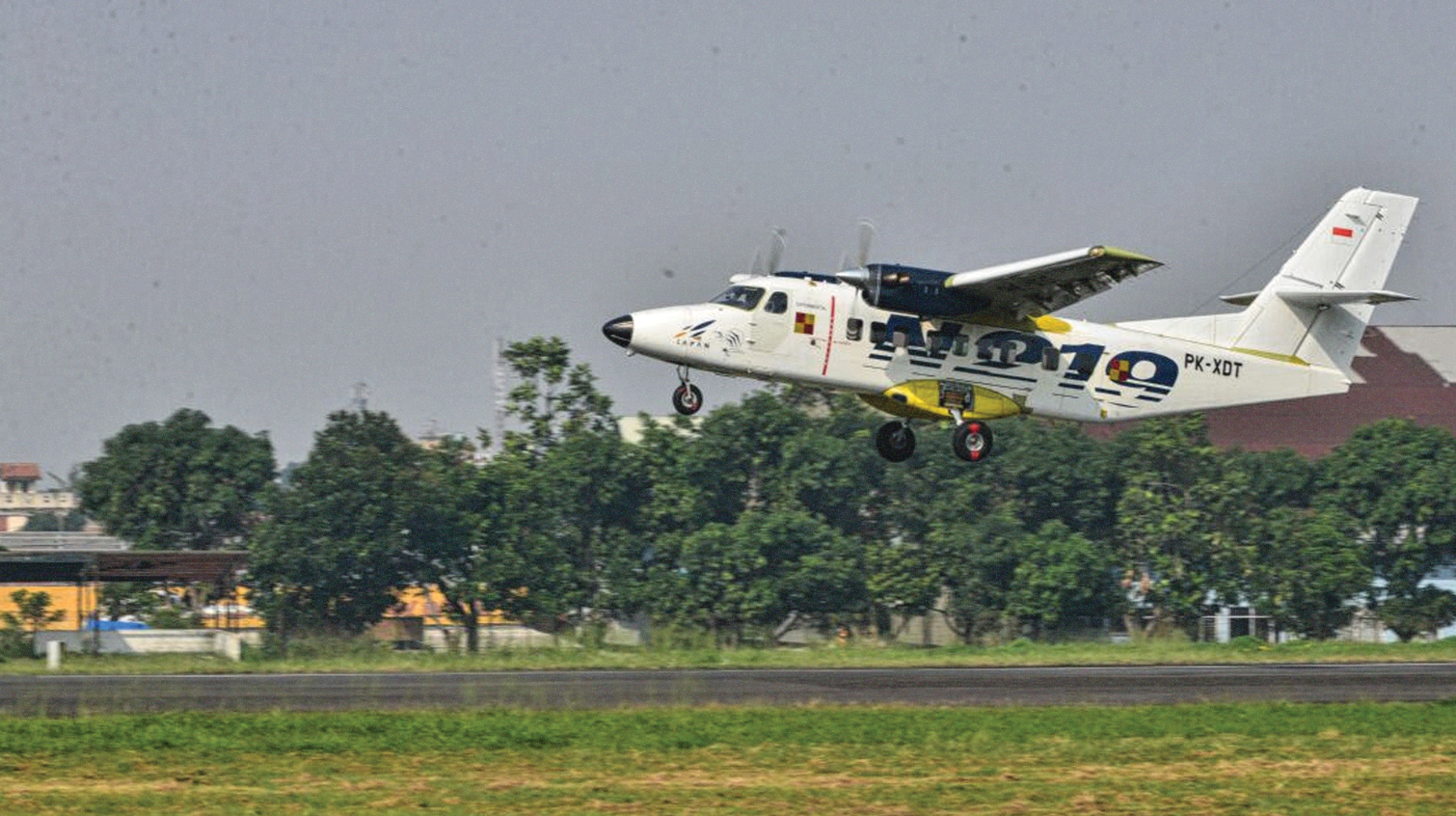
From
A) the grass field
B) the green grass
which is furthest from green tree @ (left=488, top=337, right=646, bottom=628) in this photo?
the grass field

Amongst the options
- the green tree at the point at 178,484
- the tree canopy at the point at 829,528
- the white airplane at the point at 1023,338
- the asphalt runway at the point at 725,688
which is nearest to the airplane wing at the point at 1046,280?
the white airplane at the point at 1023,338

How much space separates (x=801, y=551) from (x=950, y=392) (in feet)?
124

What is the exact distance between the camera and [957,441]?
3681 cm

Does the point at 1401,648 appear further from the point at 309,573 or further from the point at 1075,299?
the point at 309,573

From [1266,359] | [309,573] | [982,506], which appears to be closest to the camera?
[1266,359]

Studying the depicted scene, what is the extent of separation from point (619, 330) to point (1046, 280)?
7.93 metres

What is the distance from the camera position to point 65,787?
20.8 m

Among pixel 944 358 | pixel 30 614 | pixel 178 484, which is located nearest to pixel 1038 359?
pixel 944 358

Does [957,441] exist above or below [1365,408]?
below

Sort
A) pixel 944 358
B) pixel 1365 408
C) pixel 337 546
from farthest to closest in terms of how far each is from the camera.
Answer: pixel 1365 408
pixel 337 546
pixel 944 358

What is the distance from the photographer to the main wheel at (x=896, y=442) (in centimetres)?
3756

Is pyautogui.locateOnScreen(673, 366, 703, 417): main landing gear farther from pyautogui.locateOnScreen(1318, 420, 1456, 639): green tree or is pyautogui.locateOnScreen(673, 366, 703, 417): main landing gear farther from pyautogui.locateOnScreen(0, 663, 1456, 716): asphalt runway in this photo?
pyautogui.locateOnScreen(1318, 420, 1456, 639): green tree

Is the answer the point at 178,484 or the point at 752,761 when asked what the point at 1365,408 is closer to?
the point at 178,484

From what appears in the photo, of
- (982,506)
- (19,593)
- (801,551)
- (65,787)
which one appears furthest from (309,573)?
(65,787)
